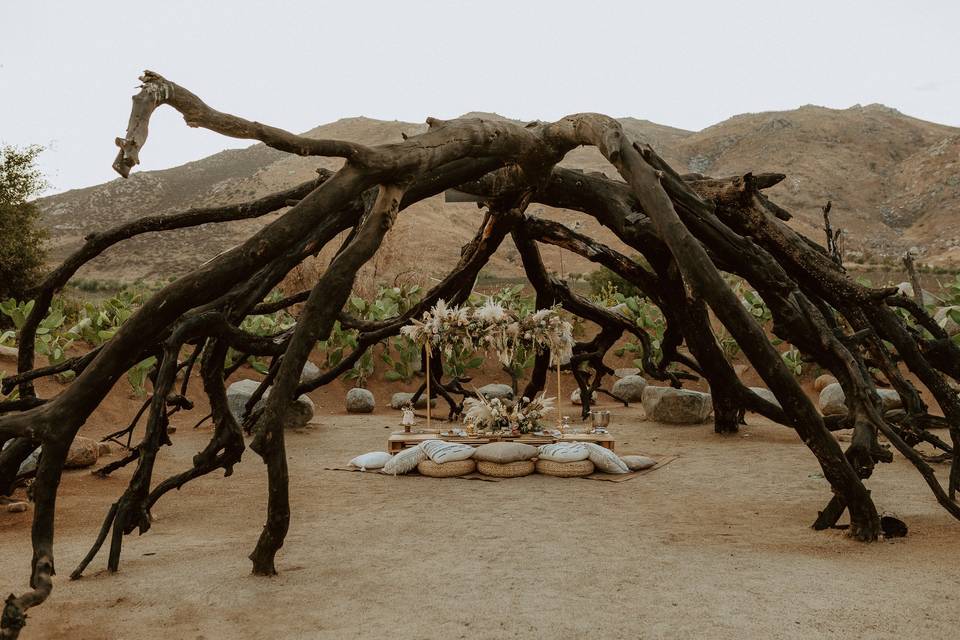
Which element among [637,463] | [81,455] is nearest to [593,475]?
[637,463]

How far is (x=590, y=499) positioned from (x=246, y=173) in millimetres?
70342

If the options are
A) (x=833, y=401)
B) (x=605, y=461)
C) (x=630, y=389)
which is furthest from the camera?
(x=630, y=389)

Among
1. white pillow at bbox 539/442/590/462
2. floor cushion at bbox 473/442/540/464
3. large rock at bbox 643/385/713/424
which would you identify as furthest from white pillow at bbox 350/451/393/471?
large rock at bbox 643/385/713/424

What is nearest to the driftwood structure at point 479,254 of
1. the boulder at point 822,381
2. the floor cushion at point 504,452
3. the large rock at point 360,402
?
the floor cushion at point 504,452

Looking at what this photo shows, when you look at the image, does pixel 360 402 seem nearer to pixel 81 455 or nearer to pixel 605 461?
pixel 81 455

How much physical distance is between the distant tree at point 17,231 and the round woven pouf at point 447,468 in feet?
45.3

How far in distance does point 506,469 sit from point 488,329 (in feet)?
6.22

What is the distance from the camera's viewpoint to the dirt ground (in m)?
3.76

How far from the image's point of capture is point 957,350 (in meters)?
6.85

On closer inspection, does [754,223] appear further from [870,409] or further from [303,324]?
[303,324]

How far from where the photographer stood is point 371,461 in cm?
925

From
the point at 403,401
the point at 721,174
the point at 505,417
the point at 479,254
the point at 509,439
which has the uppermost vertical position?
the point at 721,174

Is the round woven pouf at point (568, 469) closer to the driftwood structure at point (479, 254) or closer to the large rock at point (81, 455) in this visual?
the driftwood structure at point (479, 254)

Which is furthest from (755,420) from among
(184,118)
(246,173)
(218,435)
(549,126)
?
(246,173)
